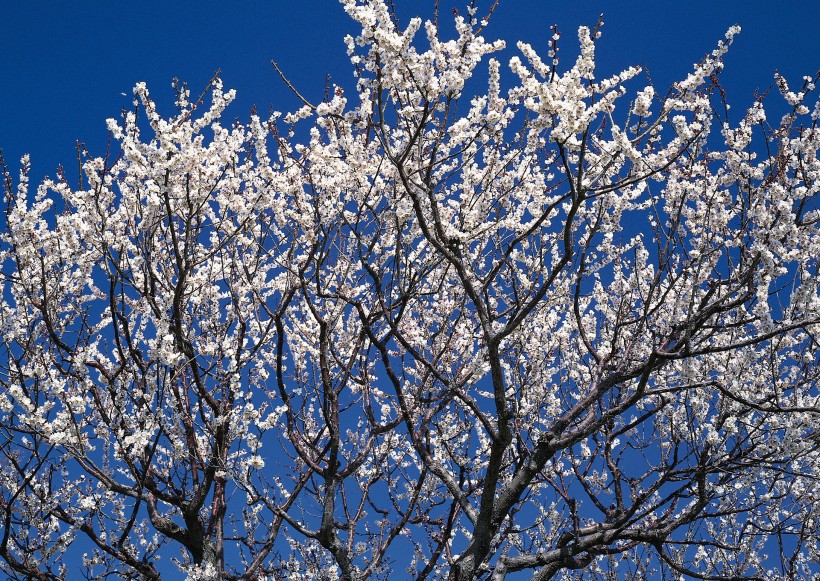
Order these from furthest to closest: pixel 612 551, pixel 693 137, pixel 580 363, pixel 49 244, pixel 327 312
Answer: pixel 580 363 → pixel 327 312 → pixel 49 244 → pixel 612 551 → pixel 693 137

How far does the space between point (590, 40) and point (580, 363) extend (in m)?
4.50

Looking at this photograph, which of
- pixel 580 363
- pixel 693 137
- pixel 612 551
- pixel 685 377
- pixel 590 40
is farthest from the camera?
pixel 580 363

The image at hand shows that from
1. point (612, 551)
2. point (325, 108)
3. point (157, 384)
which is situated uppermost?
point (325, 108)

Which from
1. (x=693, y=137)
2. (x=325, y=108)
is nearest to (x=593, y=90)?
(x=693, y=137)

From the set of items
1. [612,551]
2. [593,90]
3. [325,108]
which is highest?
[325,108]

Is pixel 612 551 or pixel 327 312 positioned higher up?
pixel 327 312

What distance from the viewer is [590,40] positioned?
4812mm

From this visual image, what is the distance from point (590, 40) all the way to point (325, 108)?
2020mm

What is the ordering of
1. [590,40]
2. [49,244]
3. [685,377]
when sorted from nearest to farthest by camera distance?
[590,40]
[685,377]
[49,244]

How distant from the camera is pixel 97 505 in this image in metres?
6.24

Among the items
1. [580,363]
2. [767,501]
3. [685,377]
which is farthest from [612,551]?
[580,363]

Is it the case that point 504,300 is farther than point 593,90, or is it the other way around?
point 504,300

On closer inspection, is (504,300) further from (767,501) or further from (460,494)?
(767,501)

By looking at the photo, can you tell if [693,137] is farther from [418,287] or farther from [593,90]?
[418,287]
